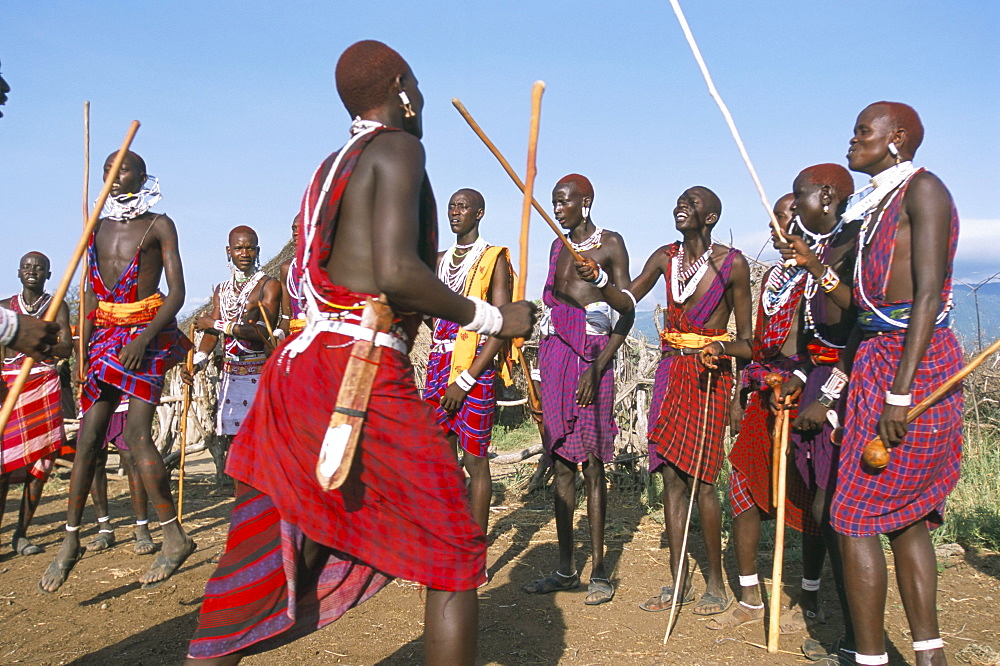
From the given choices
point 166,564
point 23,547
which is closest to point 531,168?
point 166,564

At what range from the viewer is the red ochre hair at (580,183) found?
4961 mm

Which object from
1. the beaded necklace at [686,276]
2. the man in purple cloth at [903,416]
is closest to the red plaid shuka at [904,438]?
the man in purple cloth at [903,416]

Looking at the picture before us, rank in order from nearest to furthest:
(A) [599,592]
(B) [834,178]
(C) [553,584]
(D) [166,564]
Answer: (B) [834,178], (A) [599,592], (C) [553,584], (D) [166,564]

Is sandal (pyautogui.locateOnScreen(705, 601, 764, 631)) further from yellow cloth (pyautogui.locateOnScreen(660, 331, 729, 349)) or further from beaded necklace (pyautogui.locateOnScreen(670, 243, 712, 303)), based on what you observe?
beaded necklace (pyautogui.locateOnScreen(670, 243, 712, 303))

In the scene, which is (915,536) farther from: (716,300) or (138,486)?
(138,486)

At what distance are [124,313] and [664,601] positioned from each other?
11.3 feet

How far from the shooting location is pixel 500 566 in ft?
17.4

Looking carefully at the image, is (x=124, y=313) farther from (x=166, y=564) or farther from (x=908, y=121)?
(x=908, y=121)

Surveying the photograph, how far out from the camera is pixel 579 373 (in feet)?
16.1

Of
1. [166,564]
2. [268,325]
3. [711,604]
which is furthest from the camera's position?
[268,325]

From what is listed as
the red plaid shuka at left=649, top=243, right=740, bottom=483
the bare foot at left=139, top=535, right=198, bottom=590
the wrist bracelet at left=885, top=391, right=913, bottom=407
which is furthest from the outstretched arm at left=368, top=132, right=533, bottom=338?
the bare foot at left=139, top=535, right=198, bottom=590

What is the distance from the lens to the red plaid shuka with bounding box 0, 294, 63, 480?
19.0 feet

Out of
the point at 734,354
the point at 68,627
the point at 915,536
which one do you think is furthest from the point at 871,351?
the point at 68,627

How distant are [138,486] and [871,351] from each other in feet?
14.7
